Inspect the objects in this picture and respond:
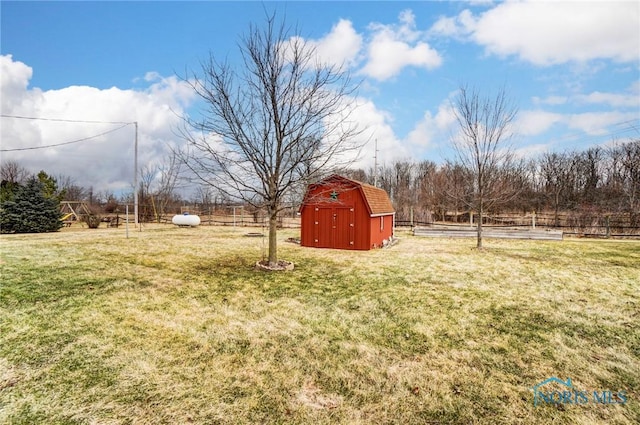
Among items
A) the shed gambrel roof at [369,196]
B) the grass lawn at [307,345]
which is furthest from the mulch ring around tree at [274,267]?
the shed gambrel roof at [369,196]

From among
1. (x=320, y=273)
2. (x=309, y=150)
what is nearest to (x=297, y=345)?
(x=320, y=273)

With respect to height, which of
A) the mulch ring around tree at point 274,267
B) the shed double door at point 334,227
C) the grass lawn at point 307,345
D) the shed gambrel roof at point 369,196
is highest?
the shed gambrel roof at point 369,196

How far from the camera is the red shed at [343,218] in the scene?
13211 millimetres

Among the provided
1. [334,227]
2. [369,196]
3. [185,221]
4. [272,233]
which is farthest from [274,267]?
[185,221]

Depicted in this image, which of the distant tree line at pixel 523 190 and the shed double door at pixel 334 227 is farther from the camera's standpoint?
the distant tree line at pixel 523 190

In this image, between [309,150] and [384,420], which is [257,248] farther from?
[384,420]

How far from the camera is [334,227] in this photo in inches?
542

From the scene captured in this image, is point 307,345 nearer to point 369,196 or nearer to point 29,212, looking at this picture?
point 369,196

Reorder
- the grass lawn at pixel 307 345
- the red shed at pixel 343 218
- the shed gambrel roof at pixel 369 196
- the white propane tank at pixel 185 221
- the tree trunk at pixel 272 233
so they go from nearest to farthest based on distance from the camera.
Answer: the grass lawn at pixel 307 345 < the tree trunk at pixel 272 233 < the shed gambrel roof at pixel 369 196 < the red shed at pixel 343 218 < the white propane tank at pixel 185 221

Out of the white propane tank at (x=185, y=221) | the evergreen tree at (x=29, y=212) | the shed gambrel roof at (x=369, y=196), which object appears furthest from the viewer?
the white propane tank at (x=185, y=221)

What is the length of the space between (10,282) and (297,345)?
647cm

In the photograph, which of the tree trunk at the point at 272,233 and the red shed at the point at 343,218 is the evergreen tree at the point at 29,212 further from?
the tree trunk at the point at 272,233

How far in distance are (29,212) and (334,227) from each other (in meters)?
17.0

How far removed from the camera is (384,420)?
3.24m
